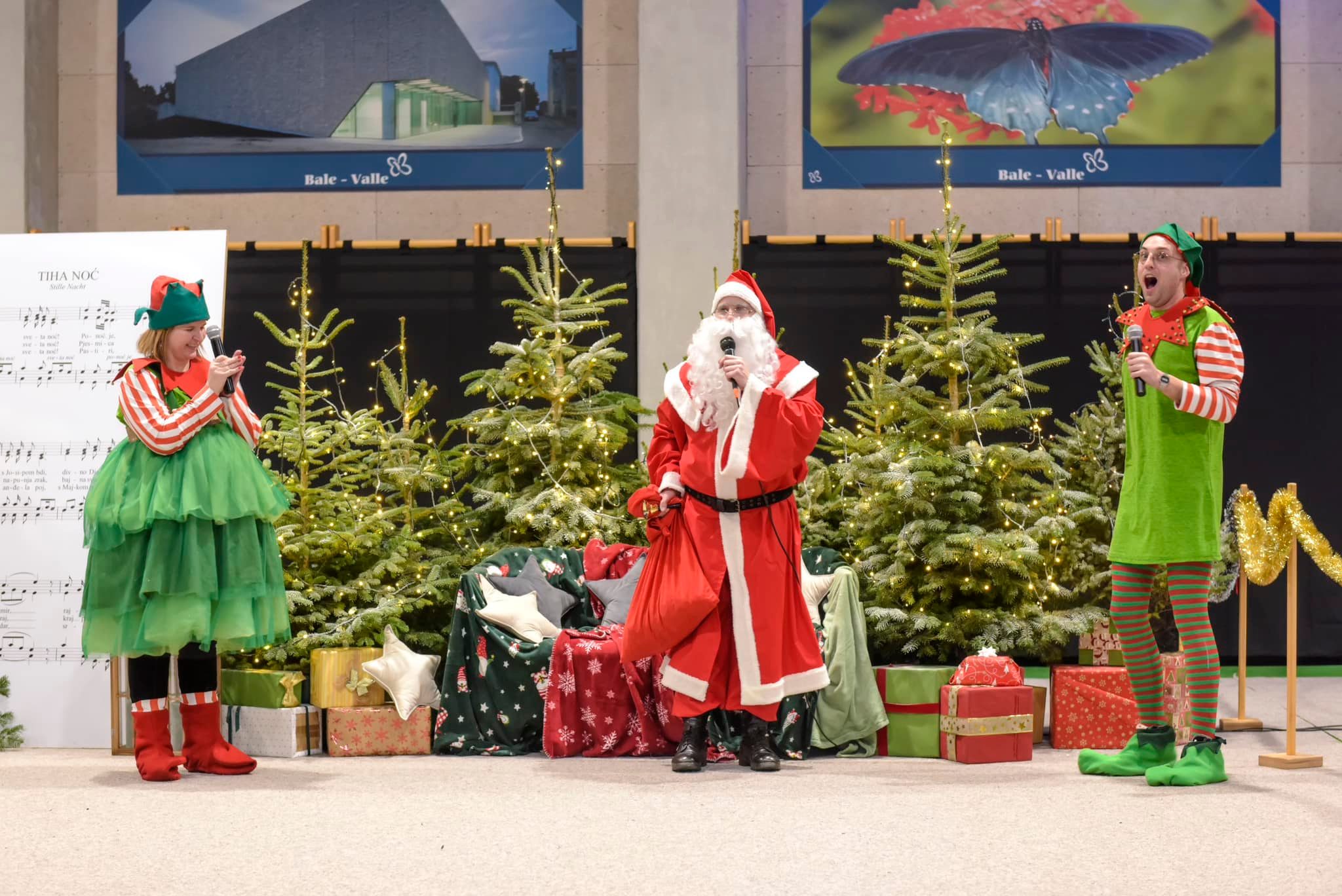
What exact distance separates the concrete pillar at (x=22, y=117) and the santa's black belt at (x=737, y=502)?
5.84 meters

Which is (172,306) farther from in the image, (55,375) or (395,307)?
(395,307)

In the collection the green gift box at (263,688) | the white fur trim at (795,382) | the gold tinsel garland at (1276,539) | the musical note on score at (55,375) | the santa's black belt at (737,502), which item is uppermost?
the musical note on score at (55,375)

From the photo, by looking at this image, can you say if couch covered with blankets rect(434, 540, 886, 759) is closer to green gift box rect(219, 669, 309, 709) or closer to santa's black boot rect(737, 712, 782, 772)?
santa's black boot rect(737, 712, 782, 772)

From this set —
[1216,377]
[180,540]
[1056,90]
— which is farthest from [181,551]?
[1056,90]

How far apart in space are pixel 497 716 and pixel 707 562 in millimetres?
1119

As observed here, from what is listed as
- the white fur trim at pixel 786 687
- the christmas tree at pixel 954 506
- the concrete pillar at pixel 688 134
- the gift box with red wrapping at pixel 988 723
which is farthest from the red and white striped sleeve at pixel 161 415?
the concrete pillar at pixel 688 134

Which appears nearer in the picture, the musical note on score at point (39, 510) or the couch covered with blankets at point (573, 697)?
the couch covered with blankets at point (573, 697)

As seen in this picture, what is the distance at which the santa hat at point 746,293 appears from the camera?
4.46 m

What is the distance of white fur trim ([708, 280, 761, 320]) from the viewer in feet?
14.6

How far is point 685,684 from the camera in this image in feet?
14.5

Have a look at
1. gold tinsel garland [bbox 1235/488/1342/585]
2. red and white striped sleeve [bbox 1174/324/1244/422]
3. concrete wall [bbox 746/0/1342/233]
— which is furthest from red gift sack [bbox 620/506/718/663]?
concrete wall [bbox 746/0/1342/233]

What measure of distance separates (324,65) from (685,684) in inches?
225

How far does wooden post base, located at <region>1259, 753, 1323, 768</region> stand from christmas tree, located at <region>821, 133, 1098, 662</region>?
802 millimetres

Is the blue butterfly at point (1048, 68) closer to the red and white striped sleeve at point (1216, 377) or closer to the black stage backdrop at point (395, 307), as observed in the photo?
the black stage backdrop at point (395, 307)
